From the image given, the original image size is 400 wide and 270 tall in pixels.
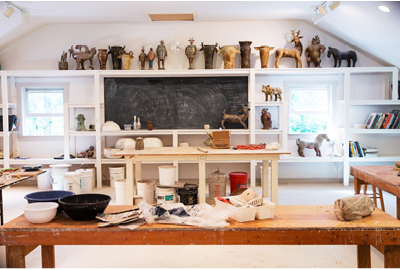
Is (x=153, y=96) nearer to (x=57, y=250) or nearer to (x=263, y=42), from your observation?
(x=263, y=42)

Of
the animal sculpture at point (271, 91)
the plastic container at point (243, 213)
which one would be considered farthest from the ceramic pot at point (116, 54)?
the plastic container at point (243, 213)

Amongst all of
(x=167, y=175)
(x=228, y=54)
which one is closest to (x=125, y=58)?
(x=228, y=54)

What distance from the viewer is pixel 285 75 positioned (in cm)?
631

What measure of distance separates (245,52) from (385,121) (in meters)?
2.80

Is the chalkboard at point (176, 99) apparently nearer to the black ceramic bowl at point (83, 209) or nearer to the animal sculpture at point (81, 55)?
the animal sculpture at point (81, 55)

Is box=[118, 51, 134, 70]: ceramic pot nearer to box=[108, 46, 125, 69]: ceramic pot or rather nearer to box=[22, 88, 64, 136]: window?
box=[108, 46, 125, 69]: ceramic pot

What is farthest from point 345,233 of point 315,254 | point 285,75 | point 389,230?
point 285,75

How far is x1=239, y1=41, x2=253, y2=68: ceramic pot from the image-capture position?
6.00 meters

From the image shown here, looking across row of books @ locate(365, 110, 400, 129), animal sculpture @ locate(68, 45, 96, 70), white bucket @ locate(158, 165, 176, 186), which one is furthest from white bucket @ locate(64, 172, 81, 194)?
row of books @ locate(365, 110, 400, 129)

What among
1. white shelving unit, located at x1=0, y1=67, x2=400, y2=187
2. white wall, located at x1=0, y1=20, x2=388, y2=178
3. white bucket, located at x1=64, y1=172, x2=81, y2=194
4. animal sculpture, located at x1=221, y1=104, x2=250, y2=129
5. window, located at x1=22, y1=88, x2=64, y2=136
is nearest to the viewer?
white bucket, located at x1=64, y1=172, x2=81, y2=194

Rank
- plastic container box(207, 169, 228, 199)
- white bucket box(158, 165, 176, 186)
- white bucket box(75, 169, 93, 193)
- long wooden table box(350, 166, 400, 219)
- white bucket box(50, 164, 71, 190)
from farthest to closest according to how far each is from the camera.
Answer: white bucket box(75, 169, 93, 193) < white bucket box(50, 164, 71, 190) < plastic container box(207, 169, 228, 199) < white bucket box(158, 165, 176, 186) < long wooden table box(350, 166, 400, 219)

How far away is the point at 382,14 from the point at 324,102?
2192mm

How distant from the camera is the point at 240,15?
5.93 m

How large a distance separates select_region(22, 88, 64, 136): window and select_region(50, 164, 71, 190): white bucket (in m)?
1.09
